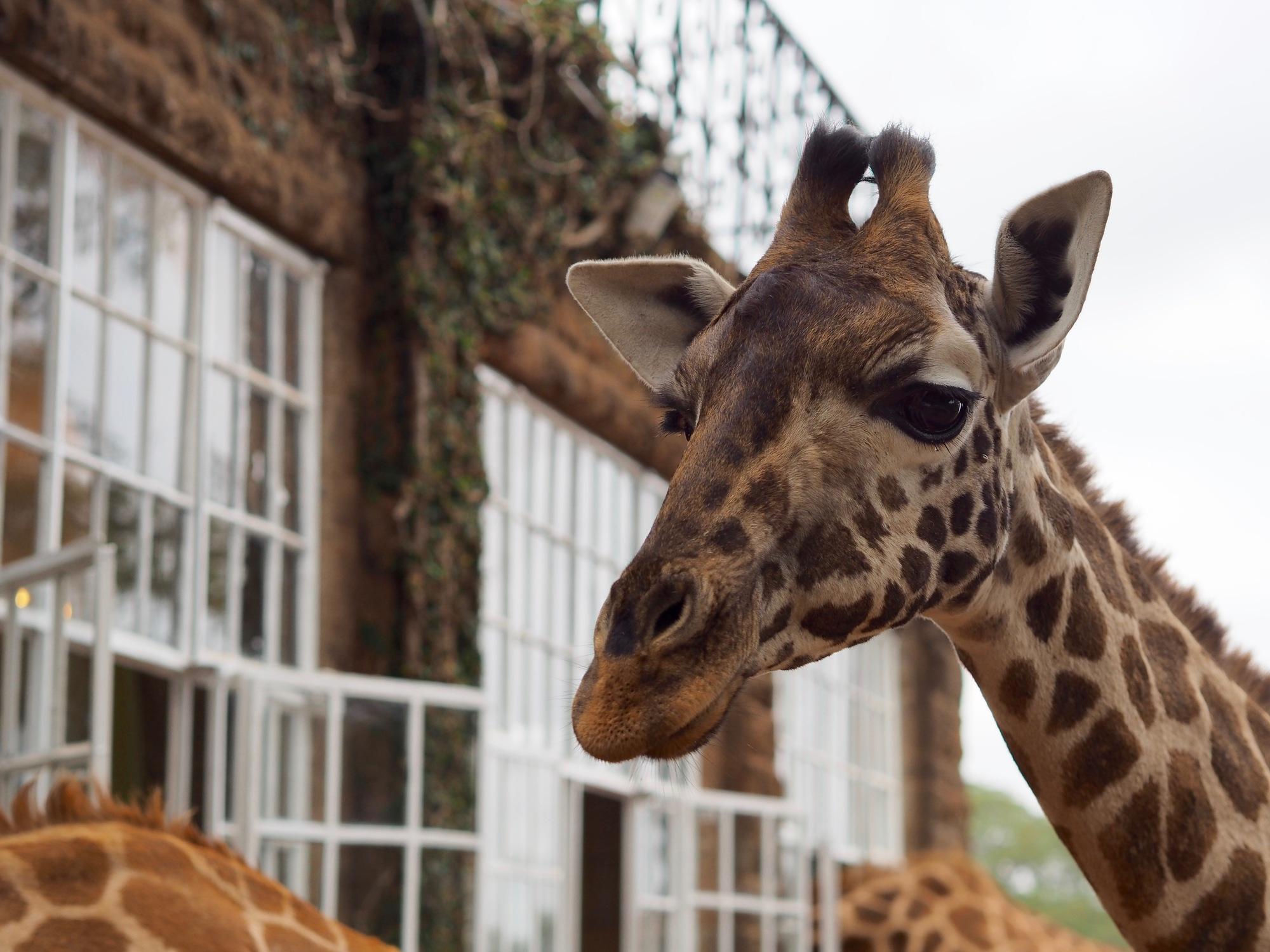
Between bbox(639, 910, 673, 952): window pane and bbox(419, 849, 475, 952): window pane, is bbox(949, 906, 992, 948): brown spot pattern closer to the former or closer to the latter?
bbox(639, 910, 673, 952): window pane

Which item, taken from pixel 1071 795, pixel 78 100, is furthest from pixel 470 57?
pixel 1071 795

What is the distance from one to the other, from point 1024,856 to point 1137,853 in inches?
1506

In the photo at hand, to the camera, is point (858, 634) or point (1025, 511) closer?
point (858, 634)

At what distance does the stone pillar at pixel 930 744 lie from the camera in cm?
1181

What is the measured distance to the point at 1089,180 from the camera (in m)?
2.43

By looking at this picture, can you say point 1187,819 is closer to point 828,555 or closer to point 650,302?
point 828,555

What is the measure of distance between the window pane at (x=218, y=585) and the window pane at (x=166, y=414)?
0.27 metres

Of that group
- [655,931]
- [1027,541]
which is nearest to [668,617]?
[1027,541]

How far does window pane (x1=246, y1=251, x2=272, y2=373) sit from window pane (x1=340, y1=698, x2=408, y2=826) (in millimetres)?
1441

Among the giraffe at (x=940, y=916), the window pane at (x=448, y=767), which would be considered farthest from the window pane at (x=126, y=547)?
the giraffe at (x=940, y=916)

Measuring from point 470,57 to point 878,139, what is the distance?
5030 mm

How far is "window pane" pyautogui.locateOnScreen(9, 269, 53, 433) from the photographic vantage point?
17.5 ft

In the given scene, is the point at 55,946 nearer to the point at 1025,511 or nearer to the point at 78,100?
the point at 1025,511

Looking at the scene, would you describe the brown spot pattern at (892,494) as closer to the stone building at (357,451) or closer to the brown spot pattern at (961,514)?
the brown spot pattern at (961,514)
